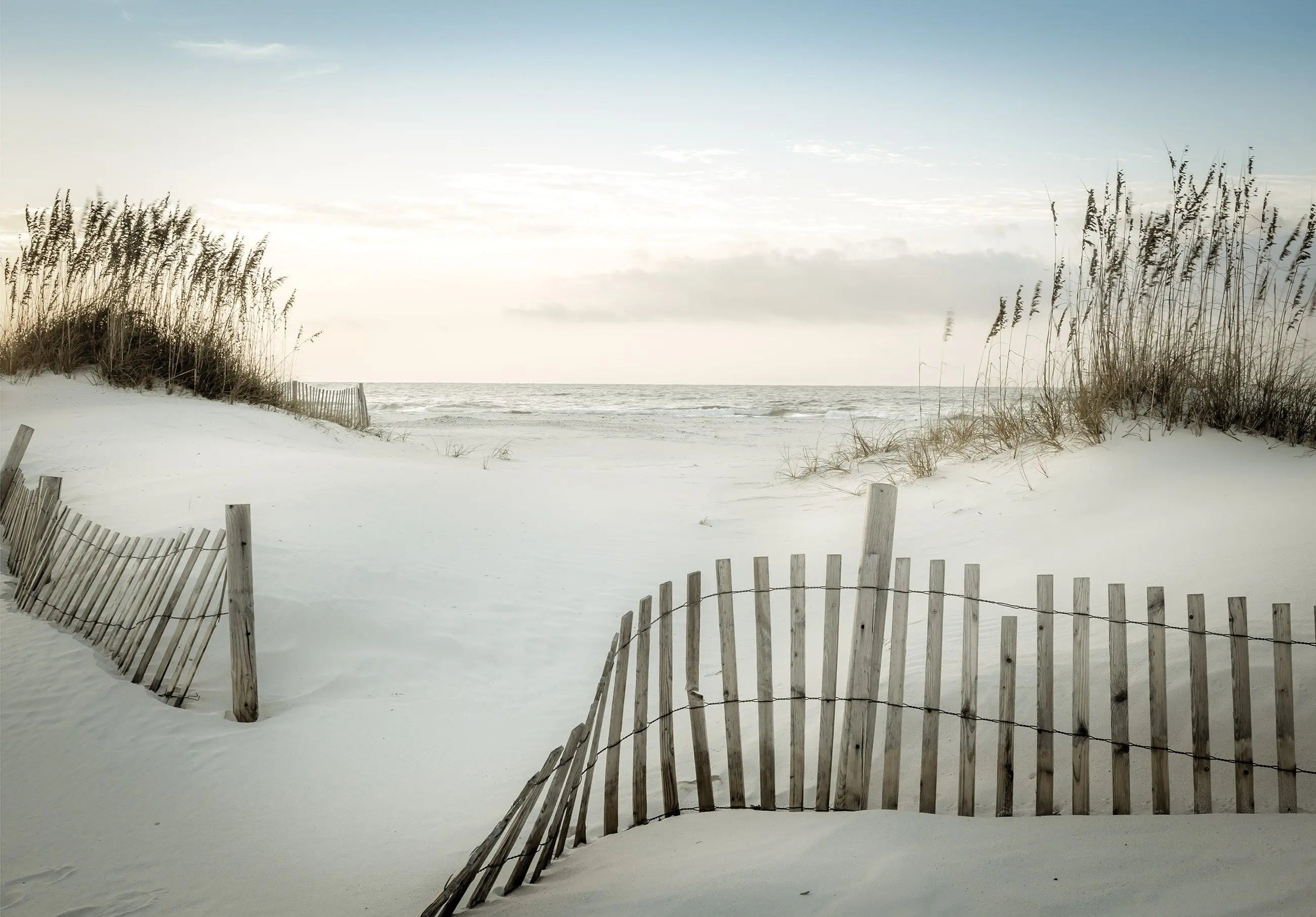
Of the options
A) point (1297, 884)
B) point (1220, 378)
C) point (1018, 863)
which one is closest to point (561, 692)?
point (1018, 863)

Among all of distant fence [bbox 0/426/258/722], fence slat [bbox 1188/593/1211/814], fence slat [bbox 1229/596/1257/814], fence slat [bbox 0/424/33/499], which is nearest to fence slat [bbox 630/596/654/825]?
fence slat [bbox 1188/593/1211/814]

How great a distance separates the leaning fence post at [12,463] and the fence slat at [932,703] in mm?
8104

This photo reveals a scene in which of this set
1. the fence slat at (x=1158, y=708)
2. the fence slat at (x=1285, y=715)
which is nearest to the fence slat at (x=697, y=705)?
the fence slat at (x=1158, y=708)

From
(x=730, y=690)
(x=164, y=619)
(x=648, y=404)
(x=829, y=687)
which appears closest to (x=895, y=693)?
(x=829, y=687)

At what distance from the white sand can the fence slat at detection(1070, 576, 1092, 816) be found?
0.11 meters

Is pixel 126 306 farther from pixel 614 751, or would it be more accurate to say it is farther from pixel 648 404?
pixel 648 404

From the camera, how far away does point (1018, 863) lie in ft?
8.11

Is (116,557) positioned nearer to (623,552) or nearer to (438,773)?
(438,773)

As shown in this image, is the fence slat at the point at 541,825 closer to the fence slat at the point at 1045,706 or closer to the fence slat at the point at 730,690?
the fence slat at the point at 730,690

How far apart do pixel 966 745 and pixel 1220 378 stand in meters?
5.61

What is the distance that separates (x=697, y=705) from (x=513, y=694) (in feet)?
6.53

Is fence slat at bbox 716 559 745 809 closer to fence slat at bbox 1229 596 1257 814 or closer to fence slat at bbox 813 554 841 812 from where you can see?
fence slat at bbox 813 554 841 812

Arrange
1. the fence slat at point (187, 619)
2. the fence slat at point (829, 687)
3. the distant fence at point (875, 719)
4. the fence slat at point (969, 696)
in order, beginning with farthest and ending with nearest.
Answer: the fence slat at point (187, 619), the fence slat at point (829, 687), the fence slat at point (969, 696), the distant fence at point (875, 719)

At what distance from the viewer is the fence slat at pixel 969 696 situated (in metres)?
2.92
